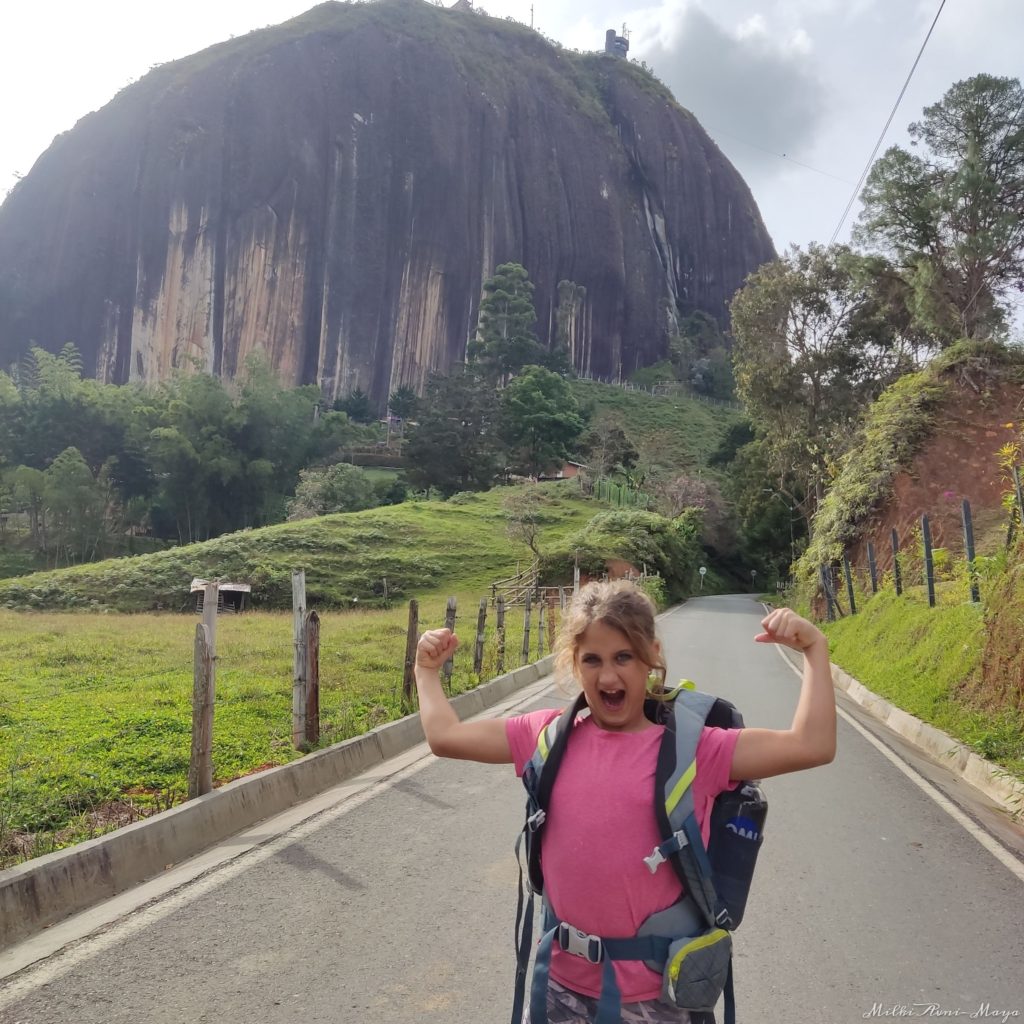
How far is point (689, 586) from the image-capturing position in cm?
4684

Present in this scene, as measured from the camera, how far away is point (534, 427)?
6078 cm

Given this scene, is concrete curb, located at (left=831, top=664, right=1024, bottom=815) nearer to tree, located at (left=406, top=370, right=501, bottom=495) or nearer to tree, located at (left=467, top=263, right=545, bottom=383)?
tree, located at (left=406, top=370, right=501, bottom=495)

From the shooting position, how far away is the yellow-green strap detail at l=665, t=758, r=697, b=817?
1741 mm

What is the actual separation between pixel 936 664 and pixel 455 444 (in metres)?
48.4

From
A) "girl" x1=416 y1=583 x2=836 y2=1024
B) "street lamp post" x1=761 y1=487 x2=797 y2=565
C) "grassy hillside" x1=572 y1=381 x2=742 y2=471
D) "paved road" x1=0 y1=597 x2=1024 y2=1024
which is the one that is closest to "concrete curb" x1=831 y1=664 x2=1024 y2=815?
"paved road" x1=0 y1=597 x2=1024 y2=1024

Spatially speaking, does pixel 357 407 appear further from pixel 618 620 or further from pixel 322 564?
pixel 618 620

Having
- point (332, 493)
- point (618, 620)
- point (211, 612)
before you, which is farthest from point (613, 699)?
Result: point (332, 493)

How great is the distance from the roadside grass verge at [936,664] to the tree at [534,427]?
44.5 m

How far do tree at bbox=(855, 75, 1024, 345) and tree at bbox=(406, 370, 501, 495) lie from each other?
32.3 meters

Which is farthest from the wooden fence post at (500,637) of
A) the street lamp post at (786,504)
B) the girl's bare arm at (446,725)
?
the street lamp post at (786,504)

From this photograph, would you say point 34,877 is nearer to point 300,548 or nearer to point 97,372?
point 300,548

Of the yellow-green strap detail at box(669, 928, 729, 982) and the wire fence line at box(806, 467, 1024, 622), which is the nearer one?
the yellow-green strap detail at box(669, 928, 729, 982)

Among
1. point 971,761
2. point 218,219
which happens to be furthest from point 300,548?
point 218,219

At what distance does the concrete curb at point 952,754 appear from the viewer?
6.45 m
